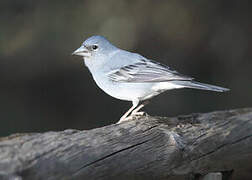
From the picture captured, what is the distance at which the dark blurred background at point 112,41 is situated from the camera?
8594 mm

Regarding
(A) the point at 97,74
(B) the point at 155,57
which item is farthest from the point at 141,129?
(B) the point at 155,57

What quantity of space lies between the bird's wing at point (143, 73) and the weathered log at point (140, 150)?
76 cm

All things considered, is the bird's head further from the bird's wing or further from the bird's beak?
the bird's wing

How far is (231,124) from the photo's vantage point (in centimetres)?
363

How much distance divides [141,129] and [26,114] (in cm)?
572

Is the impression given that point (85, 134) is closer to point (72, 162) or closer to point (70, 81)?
point (72, 162)

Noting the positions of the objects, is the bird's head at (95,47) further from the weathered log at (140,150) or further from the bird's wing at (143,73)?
the weathered log at (140,150)

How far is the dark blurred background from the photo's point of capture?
859cm

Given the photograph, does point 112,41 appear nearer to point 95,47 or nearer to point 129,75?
point 95,47

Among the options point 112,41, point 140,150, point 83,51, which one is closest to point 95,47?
point 83,51

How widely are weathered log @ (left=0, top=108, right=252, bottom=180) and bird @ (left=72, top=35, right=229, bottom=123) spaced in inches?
27.8

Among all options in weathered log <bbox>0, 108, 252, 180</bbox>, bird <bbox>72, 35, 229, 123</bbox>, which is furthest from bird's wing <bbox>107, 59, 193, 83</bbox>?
weathered log <bbox>0, 108, 252, 180</bbox>

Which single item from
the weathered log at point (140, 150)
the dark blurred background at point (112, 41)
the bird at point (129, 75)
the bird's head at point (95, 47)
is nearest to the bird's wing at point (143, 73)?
the bird at point (129, 75)

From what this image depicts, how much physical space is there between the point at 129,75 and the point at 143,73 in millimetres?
149
